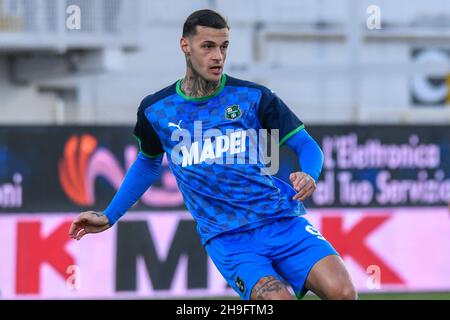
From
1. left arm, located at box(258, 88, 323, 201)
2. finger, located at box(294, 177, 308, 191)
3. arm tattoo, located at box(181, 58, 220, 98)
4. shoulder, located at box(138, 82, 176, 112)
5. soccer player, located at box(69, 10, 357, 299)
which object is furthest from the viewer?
shoulder, located at box(138, 82, 176, 112)

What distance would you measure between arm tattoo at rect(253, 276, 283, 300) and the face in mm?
1228

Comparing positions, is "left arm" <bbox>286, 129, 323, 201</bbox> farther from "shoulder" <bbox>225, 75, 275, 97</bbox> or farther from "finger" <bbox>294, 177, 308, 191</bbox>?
"shoulder" <bbox>225, 75, 275, 97</bbox>

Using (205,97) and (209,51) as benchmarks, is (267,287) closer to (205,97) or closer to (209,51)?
(205,97)

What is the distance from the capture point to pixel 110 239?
1308 cm

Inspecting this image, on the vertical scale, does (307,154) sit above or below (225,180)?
above

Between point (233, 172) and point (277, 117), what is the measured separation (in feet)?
1.36

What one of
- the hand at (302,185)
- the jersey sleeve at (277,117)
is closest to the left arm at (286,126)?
the jersey sleeve at (277,117)

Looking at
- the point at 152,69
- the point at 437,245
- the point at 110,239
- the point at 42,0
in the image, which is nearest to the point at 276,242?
the point at 110,239

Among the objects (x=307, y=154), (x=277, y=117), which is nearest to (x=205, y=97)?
(x=277, y=117)

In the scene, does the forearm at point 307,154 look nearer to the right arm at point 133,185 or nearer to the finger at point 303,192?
the finger at point 303,192

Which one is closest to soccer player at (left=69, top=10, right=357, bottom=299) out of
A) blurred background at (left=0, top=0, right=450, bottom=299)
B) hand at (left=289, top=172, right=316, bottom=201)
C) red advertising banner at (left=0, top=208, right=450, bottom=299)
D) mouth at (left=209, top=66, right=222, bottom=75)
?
mouth at (left=209, top=66, right=222, bottom=75)

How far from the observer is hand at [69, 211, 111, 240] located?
22.4 ft

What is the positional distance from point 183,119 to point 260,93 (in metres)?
0.48

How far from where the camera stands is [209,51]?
6.66 metres
